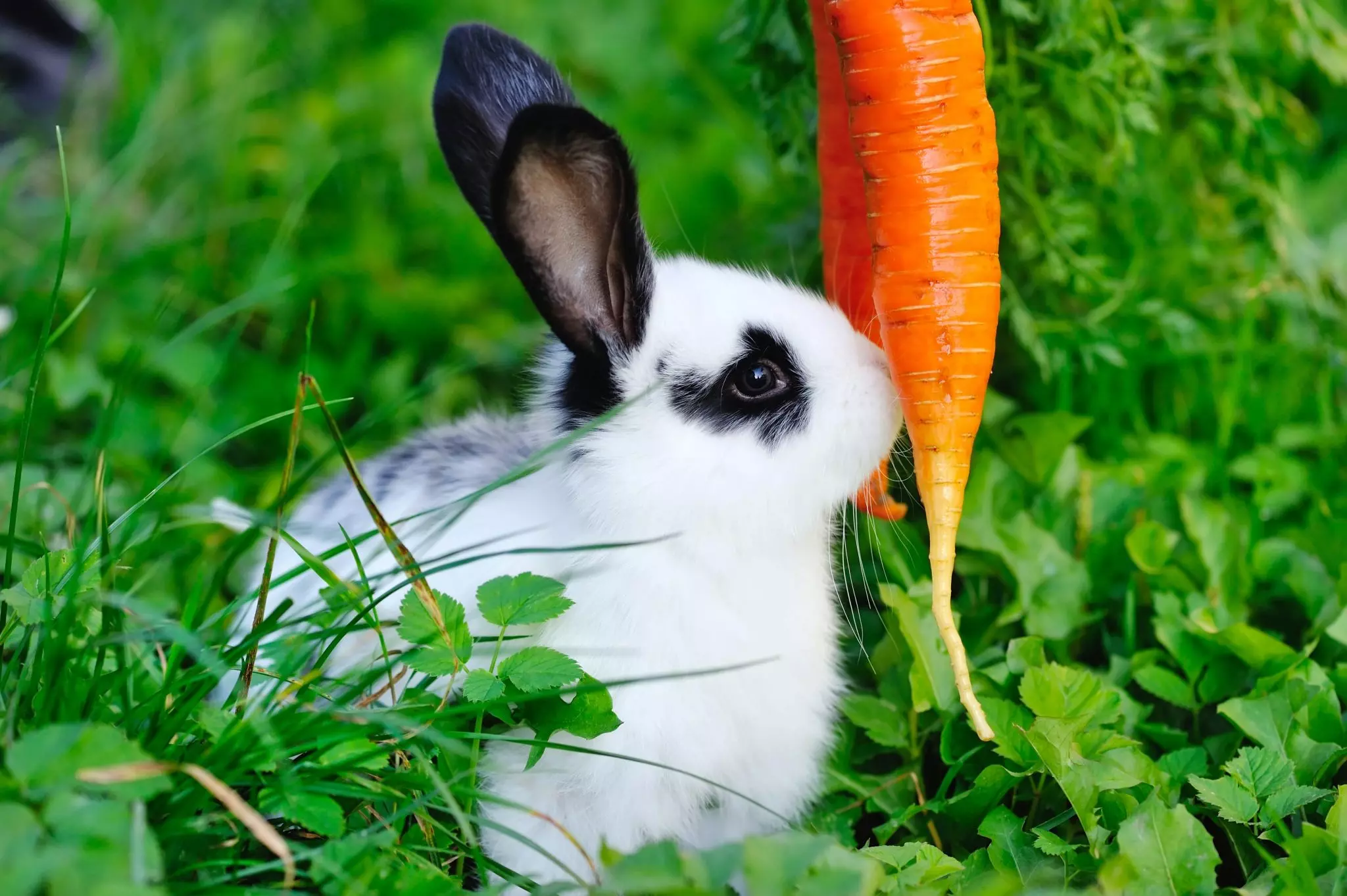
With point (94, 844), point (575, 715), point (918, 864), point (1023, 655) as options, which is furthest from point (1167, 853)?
point (94, 844)

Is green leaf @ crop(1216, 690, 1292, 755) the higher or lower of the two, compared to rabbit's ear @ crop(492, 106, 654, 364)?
lower

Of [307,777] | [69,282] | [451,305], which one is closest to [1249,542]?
[307,777]

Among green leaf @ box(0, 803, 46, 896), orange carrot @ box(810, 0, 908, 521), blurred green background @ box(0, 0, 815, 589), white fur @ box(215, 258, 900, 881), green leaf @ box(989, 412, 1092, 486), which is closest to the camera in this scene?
green leaf @ box(0, 803, 46, 896)

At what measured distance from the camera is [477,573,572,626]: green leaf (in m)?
2.10

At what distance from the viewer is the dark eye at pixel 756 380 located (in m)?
2.35

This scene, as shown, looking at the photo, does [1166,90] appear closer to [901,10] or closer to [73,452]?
[901,10]

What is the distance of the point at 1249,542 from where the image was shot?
9.62ft

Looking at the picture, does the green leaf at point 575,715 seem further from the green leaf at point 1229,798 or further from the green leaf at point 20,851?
the green leaf at point 1229,798

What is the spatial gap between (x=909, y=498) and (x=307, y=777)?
1720 mm

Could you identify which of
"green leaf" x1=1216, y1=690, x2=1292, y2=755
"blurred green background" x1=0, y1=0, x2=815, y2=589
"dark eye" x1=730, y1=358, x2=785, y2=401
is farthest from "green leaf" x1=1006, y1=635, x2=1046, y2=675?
"blurred green background" x1=0, y1=0, x2=815, y2=589

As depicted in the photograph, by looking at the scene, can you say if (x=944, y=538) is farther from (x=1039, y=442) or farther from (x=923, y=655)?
(x=1039, y=442)

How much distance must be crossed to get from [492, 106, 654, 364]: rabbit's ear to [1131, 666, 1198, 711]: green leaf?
128 centimetres

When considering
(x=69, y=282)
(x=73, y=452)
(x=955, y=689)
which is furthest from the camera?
(x=69, y=282)

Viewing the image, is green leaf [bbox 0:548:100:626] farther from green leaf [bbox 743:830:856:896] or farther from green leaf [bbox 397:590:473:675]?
green leaf [bbox 743:830:856:896]
